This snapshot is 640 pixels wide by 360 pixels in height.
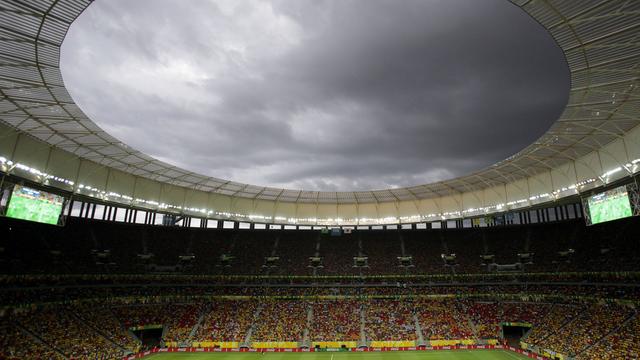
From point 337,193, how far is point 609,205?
1365 inches

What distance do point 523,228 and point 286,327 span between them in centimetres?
4170

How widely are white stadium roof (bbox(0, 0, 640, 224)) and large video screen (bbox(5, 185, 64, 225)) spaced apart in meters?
1.81

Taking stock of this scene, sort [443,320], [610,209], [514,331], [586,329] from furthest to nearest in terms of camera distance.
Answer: [443,320] < [514,331] < [586,329] < [610,209]

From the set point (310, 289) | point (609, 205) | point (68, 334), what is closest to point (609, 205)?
point (609, 205)

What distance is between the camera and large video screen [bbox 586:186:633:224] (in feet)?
107

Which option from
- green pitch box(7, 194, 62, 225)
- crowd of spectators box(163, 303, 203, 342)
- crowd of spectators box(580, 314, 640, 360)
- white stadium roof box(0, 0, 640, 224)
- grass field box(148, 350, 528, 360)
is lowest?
grass field box(148, 350, 528, 360)

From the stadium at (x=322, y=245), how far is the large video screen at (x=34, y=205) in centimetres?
14

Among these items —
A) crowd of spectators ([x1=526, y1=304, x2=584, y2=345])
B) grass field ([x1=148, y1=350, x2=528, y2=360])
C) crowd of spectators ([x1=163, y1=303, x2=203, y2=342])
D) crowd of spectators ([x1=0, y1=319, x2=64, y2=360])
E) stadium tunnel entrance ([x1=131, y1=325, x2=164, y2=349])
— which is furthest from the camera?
stadium tunnel entrance ([x1=131, y1=325, x2=164, y2=349])

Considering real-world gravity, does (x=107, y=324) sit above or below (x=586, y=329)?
below

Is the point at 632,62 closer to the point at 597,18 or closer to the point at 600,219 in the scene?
the point at 597,18

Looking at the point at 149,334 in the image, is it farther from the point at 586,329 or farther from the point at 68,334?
the point at 586,329

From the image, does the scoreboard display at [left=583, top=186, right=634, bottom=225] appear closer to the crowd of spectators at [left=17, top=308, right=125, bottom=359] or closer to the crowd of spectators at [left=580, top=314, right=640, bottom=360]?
the crowd of spectators at [left=580, top=314, right=640, bottom=360]

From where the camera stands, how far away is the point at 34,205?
34.7 meters

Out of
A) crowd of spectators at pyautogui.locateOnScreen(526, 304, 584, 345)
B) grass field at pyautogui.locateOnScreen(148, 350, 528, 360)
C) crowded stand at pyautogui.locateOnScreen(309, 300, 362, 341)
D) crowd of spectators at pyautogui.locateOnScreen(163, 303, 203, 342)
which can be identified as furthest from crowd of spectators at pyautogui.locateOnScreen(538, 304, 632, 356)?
crowd of spectators at pyautogui.locateOnScreen(163, 303, 203, 342)
